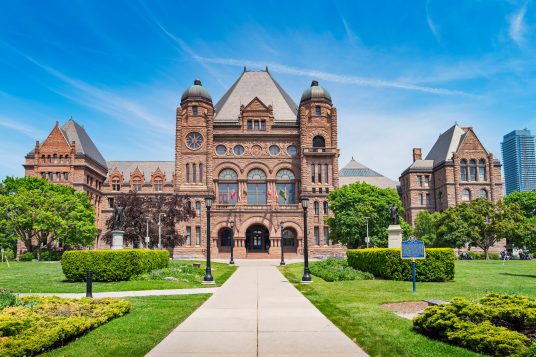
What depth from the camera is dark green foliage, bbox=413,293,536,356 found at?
819 cm

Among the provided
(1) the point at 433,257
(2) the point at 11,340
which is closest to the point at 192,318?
(2) the point at 11,340

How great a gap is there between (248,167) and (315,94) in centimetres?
1573

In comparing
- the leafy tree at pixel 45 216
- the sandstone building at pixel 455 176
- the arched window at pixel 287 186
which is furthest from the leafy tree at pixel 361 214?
the leafy tree at pixel 45 216

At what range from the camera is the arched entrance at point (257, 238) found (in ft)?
232

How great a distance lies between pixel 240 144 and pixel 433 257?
170 ft

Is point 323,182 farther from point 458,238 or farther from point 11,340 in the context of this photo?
point 11,340

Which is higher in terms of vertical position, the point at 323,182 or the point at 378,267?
the point at 323,182

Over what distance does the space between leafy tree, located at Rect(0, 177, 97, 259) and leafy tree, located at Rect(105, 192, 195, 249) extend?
5372 millimetres

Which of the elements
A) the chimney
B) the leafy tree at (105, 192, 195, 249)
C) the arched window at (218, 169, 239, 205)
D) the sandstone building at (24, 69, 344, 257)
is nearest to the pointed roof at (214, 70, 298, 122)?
the sandstone building at (24, 69, 344, 257)

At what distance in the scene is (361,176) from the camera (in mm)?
94125

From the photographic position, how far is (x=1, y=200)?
52.8 meters

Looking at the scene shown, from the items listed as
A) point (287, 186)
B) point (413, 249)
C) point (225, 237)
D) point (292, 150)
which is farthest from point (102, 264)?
point (292, 150)

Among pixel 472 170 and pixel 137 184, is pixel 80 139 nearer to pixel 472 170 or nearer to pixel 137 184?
pixel 137 184

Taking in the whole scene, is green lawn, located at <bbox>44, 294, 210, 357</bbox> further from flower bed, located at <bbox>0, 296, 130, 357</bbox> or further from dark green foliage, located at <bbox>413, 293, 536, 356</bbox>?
dark green foliage, located at <bbox>413, 293, 536, 356</bbox>
